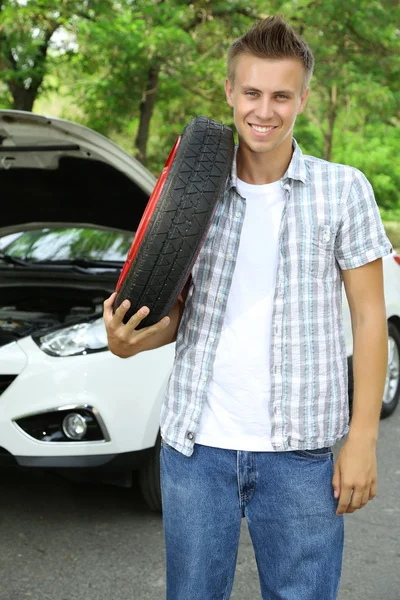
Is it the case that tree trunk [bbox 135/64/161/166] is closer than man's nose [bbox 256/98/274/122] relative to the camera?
No

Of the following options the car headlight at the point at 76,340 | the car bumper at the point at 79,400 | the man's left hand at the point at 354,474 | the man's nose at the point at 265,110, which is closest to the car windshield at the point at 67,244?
the car headlight at the point at 76,340

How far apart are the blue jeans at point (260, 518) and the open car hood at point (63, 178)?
95.2 inches

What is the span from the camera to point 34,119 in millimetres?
3939

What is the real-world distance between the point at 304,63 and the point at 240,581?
87.3 inches

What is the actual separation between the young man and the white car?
168cm

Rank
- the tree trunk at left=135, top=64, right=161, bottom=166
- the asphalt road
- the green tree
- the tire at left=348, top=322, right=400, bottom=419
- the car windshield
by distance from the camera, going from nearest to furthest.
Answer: the asphalt road < the car windshield < the tire at left=348, top=322, right=400, bottom=419 < the green tree < the tree trunk at left=135, top=64, right=161, bottom=166

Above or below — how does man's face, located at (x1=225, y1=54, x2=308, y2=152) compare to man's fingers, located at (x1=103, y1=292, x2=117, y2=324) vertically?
above

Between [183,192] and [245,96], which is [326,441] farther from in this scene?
[245,96]

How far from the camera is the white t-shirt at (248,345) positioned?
1.91 m

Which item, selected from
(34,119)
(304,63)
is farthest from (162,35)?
(304,63)

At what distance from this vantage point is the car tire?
19.0 feet

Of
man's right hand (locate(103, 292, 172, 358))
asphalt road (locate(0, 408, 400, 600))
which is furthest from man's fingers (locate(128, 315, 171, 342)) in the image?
asphalt road (locate(0, 408, 400, 600))

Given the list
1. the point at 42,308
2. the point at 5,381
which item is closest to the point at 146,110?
the point at 42,308

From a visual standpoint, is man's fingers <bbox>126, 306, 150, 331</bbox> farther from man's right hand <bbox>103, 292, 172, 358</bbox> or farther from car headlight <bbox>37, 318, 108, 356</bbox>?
car headlight <bbox>37, 318, 108, 356</bbox>
